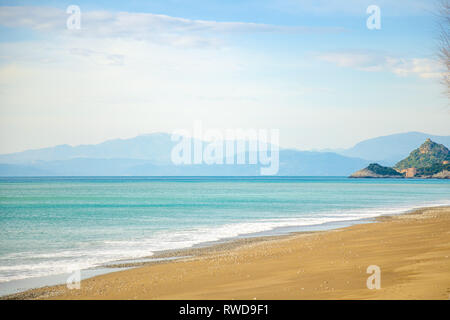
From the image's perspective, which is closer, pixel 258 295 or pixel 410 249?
pixel 258 295

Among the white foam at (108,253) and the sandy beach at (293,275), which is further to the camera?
the white foam at (108,253)

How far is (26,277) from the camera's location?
1330 cm

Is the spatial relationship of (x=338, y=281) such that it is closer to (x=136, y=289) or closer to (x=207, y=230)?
(x=136, y=289)

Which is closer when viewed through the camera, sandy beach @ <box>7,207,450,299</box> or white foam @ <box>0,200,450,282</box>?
sandy beach @ <box>7,207,450,299</box>

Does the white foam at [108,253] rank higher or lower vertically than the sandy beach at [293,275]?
lower

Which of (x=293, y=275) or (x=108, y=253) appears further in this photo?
(x=108, y=253)

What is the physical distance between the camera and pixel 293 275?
10.8 metres

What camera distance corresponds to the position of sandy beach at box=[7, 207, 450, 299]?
8875 millimetres

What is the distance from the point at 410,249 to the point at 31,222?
26.3 meters

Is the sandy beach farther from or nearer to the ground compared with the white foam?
farther from the ground

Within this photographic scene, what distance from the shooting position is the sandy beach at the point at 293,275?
8875mm

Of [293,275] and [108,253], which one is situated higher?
[293,275]
